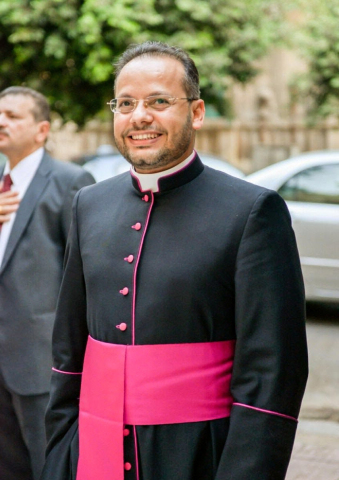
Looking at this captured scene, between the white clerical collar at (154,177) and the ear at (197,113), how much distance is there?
9 centimetres

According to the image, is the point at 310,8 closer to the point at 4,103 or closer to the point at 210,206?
the point at 4,103

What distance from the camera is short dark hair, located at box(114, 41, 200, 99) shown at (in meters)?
2.37

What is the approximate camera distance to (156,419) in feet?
7.34

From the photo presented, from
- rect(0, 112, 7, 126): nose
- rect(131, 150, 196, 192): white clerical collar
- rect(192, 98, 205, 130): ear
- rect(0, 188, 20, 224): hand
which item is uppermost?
rect(192, 98, 205, 130): ear

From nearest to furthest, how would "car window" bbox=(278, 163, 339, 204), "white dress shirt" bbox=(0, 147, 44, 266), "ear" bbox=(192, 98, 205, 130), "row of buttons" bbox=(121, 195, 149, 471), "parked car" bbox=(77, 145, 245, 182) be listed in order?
"row of buttons" bbox=(121, 195, 149, 471), "ear" bbox=(192, 98, 205, 130), "white dress shirt" bbox=(0, 147, 44, 266), "car window" bbox=(278, 163, 339, 204), "parked car" bbox=(77, 145, 245, 182)

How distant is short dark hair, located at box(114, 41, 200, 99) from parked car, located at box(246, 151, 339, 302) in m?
6.01

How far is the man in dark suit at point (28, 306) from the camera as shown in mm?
3676

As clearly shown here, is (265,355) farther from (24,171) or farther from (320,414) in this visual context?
(320,414)

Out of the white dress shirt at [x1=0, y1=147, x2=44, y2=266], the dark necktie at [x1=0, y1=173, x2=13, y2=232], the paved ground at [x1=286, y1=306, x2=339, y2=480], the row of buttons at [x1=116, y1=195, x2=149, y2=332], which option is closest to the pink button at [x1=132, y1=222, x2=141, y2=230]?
the row of buttons at [x1=116, y1=195, x2=149, y2=332]

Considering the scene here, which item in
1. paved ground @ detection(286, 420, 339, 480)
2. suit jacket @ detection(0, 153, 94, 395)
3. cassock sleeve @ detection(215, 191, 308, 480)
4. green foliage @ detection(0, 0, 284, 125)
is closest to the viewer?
cassock sleeve @ detection(215, 191, 308, 480)

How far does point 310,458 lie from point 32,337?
2.12m

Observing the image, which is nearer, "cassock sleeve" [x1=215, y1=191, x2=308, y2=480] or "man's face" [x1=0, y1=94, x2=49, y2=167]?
"cassock sleeve" [x1=215, y1=191, x2=308, y2=480]

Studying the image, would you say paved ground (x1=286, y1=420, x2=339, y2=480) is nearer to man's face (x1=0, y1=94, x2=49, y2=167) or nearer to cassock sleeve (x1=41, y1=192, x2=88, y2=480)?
man's face (x1=0, y1=94, x2=49, y2=167)

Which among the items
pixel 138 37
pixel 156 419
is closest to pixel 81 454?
pixel 156 419
